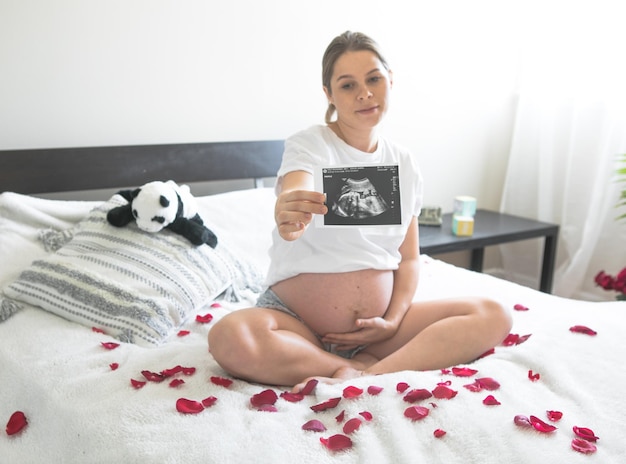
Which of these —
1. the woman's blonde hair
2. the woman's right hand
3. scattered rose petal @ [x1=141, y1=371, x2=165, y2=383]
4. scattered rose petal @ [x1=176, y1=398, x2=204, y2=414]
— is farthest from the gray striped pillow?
the woman's blonde hair

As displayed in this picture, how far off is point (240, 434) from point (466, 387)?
0.40m

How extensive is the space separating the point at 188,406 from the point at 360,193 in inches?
19.0

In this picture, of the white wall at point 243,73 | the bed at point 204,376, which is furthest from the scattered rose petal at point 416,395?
the white wall at point 243,73

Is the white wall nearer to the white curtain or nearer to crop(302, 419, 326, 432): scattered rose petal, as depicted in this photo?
the white curtain

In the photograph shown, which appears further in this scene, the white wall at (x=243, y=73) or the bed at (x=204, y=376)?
the white wall at (x=243, y=73)

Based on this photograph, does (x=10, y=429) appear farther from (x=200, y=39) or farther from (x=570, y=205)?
(x=570, y=205)

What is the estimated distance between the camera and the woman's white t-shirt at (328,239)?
49.9 inches

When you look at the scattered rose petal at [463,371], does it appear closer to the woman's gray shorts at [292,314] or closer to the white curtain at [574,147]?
the woman's gray shorts at [292,314]

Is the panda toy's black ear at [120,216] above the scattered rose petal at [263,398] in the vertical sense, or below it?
above

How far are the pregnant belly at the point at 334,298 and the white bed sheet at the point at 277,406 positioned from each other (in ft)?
0.69

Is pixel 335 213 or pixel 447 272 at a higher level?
pixel 335 213

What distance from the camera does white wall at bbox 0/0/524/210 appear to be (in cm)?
176

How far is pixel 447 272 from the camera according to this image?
1775 mm

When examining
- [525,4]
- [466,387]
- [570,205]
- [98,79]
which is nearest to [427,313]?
[466,387]
